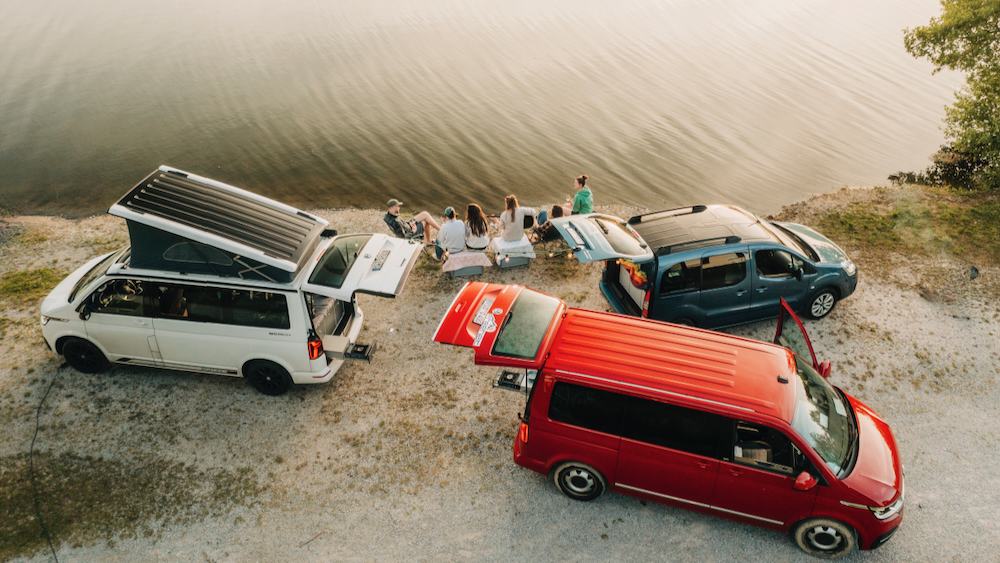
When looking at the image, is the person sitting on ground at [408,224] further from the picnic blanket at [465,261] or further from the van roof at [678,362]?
the van roof at [678,362]

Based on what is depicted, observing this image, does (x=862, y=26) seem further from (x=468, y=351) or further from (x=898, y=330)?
(x=468, y=351)

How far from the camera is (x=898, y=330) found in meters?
9.66

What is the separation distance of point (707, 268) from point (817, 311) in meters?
2.60

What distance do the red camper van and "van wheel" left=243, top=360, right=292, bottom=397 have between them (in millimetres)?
2862

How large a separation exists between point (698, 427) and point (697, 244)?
3700 millimetres

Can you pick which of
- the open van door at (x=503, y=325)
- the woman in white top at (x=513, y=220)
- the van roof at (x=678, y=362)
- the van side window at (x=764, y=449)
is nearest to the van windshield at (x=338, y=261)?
the open van door at (x=503, y=325)

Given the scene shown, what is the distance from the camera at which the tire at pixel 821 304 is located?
9.52 metres

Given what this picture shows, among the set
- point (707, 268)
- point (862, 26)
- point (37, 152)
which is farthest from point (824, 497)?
point (862, 26)

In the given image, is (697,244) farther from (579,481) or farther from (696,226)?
(579,481)

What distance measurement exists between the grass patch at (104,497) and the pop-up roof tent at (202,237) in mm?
2619

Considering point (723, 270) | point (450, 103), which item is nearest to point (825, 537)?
point (723, 270)

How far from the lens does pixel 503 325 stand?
6637mm

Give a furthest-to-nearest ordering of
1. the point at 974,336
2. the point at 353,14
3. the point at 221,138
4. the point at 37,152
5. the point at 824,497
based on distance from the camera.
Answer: the point at 353,14
the point at 221,138
the point at 37,152
the point at 974,336
the point at 824,497

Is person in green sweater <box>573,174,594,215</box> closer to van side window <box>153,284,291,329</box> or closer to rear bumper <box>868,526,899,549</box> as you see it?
van side window <box>153,284,291,329</box>
